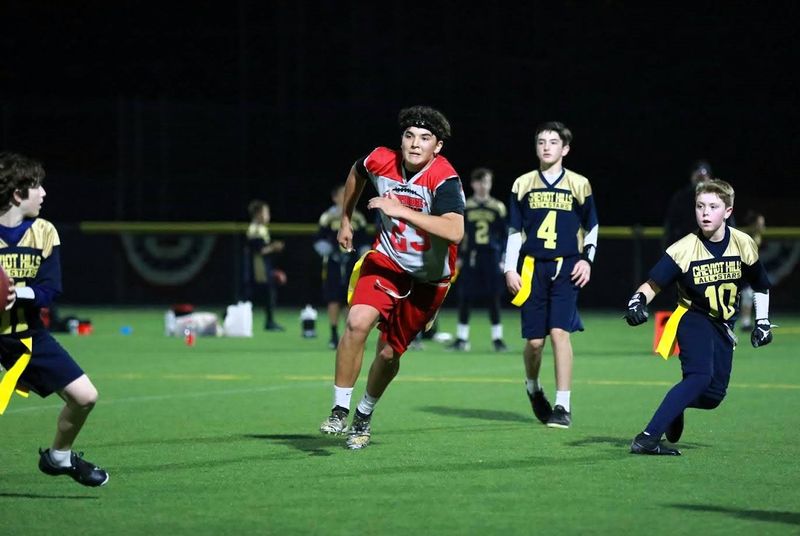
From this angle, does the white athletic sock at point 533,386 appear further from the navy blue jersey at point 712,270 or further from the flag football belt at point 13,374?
the flag football belt at point 13,374

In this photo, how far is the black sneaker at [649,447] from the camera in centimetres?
908

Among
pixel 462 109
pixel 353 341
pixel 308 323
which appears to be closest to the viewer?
pixel 353 341

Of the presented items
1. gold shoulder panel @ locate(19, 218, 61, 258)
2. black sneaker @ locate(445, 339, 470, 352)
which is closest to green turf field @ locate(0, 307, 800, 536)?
gold shoulder panel @ locate(19, 218, 61, 258)

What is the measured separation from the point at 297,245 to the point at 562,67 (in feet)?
21.8

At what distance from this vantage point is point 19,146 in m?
30.6

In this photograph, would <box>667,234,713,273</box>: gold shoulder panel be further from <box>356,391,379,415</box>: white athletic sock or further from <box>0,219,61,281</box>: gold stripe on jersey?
<box>0,219,61,281</box>: gold stripe on jersey

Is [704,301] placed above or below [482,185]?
Result: below

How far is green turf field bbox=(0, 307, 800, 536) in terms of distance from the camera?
23.0 feet

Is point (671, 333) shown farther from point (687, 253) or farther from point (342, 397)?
point (342, 397)

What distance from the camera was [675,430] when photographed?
9375mm

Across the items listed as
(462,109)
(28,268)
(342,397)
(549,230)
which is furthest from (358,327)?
(462,109)

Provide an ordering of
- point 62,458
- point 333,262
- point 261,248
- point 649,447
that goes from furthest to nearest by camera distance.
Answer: point 261,248 < point 333,262 < point 649,447 < point 62,458

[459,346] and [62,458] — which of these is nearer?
[62,458]

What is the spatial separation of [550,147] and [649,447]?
2704mm
